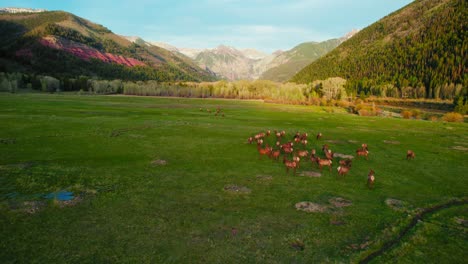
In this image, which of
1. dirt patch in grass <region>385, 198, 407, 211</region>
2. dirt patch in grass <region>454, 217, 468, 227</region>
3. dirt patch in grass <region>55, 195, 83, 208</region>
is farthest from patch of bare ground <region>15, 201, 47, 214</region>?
dirt patch in grass <region>454, 217, 468, 227</region>

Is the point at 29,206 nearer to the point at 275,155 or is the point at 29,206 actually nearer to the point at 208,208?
the point at 208,208

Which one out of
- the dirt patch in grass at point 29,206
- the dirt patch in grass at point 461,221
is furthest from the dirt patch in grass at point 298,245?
the dirt patch in grass at point 29,206

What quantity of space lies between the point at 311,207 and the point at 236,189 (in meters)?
4.32

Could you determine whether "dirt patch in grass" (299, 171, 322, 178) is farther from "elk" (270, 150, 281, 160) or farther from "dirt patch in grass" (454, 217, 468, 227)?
"dirt patch in grass" (454, 217, 468, 227)

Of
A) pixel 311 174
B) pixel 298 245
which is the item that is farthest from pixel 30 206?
pixel 311 174

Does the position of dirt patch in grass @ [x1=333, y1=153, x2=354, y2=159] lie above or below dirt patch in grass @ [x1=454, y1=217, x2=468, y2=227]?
above

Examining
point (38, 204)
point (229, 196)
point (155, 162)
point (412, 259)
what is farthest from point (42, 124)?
point (412, 259)

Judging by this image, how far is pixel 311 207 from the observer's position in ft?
45.5

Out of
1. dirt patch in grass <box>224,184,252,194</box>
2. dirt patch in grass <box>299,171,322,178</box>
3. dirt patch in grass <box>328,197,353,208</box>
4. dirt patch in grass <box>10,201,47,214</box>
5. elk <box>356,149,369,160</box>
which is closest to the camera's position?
dirt patch in grass <box>10,201,47,214</box>

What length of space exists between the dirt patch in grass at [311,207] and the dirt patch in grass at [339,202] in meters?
0.76

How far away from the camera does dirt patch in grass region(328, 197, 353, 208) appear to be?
14312 mm

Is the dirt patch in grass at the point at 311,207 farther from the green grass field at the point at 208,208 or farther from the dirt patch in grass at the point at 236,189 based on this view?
the dirt patch in grass at the point at 236,189

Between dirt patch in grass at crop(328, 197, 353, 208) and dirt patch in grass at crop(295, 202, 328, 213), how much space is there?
0.76 m

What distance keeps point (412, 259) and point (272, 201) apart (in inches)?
252
